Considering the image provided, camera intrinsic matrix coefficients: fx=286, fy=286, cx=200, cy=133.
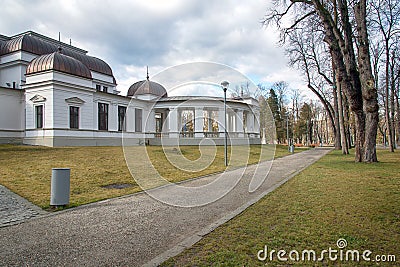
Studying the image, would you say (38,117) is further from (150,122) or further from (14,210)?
(14,210)

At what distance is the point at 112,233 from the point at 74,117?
26.1 meters

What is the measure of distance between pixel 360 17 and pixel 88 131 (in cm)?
2605

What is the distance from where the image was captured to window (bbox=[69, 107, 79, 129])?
2836 cm

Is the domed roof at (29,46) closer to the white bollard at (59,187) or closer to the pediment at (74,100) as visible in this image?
the pediment at (74,100)

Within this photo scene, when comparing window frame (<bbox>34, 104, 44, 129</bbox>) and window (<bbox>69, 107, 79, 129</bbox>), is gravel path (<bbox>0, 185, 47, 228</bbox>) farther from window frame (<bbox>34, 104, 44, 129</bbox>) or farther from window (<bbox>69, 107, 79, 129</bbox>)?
window (<bbox>69, 107, 79, 129</bbox>)

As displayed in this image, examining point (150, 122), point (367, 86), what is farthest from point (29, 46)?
point (367, 86)

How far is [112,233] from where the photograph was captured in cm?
545

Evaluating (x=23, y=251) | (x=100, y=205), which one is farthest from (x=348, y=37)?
(x=23, y=251)

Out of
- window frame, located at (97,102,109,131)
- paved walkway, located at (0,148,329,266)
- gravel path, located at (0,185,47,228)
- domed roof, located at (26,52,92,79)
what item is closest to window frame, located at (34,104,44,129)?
domed roof, located at (26,52,92,79)

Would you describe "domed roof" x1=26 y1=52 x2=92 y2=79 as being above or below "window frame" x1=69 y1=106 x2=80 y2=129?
above

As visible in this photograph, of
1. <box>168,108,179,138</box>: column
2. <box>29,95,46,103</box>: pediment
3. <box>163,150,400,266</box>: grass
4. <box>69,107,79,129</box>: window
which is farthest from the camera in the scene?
<box>69,107,79,129</box>: window

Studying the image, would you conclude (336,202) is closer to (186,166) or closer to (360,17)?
(186,166)

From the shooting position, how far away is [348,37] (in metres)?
17.4

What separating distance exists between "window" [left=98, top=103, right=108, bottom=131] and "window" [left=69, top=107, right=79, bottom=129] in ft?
11.4
